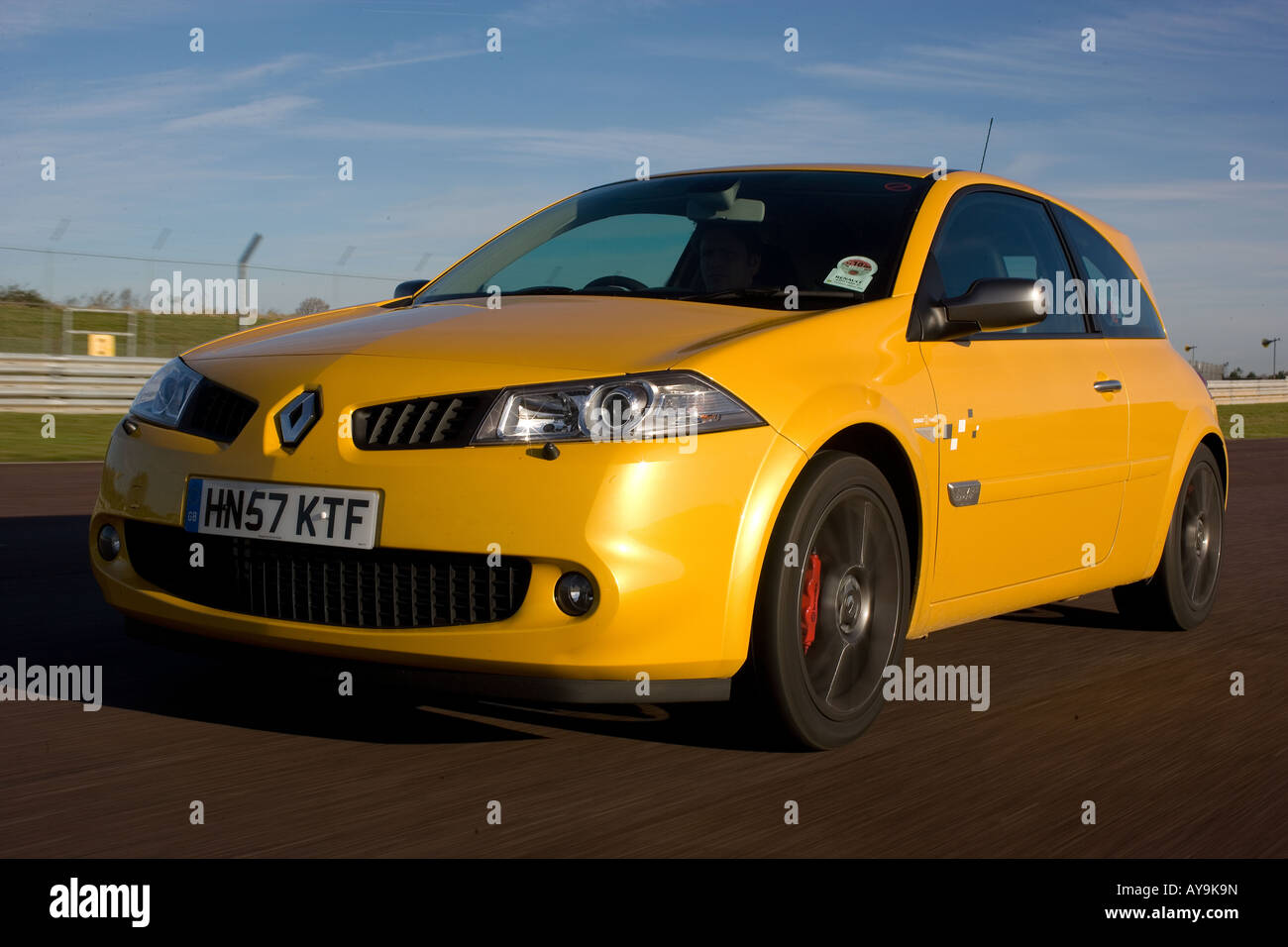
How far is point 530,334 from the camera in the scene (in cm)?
417

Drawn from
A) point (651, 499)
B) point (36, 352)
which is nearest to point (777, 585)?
point (651, 499)

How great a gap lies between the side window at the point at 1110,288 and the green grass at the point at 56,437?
10288mm

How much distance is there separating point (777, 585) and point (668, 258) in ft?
6.21

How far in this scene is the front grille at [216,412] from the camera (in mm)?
4082

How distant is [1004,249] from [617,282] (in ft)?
→ 4.95

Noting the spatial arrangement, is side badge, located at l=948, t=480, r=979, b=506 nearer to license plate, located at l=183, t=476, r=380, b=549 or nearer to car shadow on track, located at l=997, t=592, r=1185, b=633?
license plate, located at l=183, t=476, r=380, b=549

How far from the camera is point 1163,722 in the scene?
4836 millimetres

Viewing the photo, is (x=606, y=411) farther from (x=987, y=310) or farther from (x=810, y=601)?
(x=987, y=310)

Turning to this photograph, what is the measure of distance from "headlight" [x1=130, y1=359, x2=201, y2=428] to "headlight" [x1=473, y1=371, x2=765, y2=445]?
100 centimetres
